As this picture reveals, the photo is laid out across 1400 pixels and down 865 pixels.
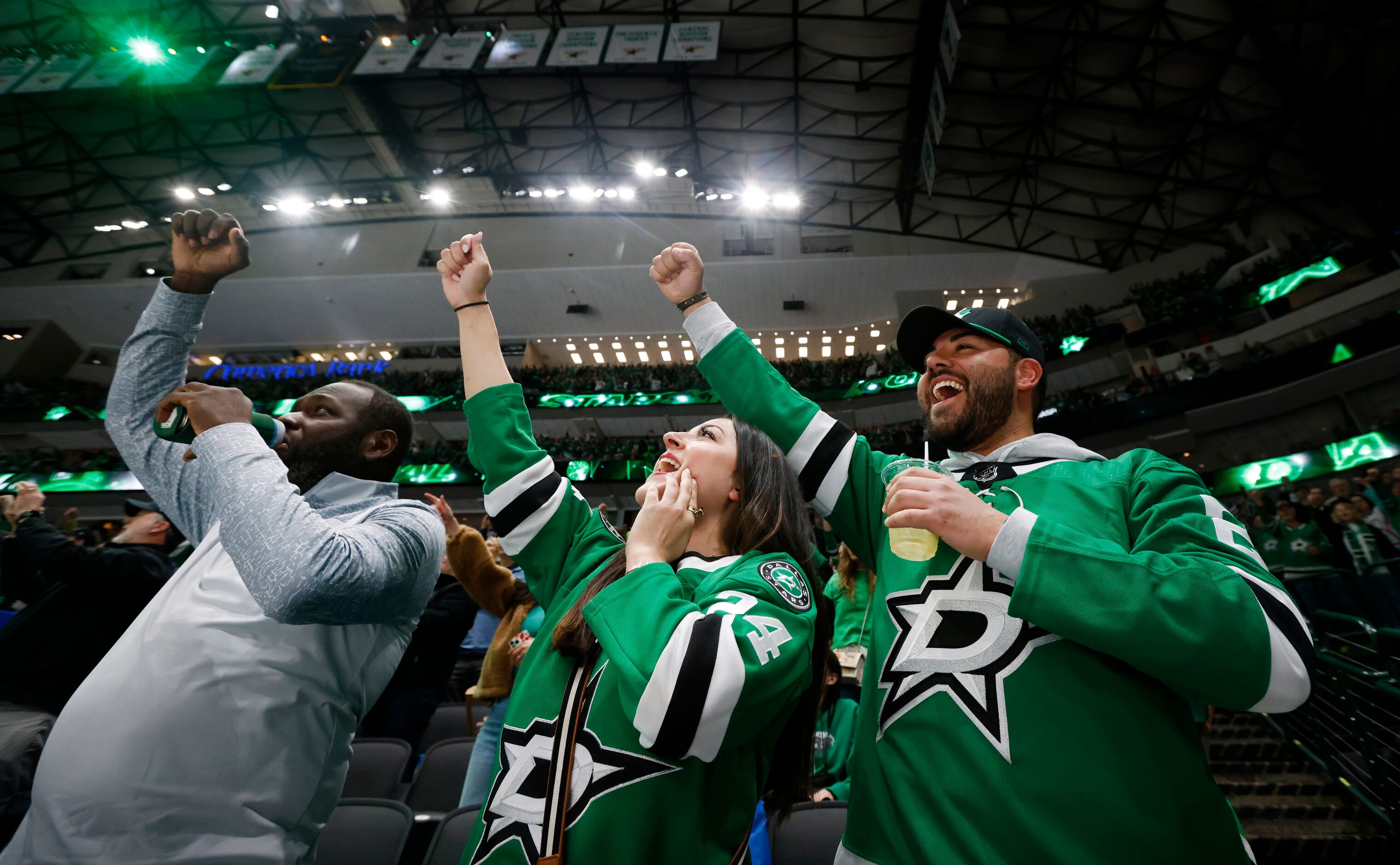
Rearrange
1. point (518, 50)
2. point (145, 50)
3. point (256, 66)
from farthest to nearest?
point (145, 50) → point (256, 66) → point (518, 50)

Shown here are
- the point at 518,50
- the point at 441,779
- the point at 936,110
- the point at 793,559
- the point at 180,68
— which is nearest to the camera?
the point at 793,559

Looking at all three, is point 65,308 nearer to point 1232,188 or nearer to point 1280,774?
point 1280,774

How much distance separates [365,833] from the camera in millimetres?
1834

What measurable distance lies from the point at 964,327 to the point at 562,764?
57.3 inches

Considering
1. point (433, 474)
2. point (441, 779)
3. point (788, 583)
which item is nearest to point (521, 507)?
point (788, 583)

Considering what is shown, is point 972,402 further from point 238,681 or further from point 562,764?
point 238,681

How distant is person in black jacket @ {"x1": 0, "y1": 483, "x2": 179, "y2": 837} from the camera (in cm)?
155

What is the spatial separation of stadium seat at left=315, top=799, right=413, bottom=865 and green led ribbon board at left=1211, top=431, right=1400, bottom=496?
16117mm

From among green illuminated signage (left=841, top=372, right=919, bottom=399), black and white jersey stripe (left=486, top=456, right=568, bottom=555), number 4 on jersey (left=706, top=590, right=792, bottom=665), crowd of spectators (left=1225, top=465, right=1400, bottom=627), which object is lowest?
number 4 on jersey (left=706, top=590, right=792, bottom=665)

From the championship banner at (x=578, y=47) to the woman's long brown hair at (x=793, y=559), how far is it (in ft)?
41.0

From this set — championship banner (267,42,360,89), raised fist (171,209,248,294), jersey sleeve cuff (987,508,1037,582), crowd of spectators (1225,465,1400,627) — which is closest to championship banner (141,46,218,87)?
championship banner (267,42,360,89)

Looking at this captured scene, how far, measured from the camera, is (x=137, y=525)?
2.92 metres

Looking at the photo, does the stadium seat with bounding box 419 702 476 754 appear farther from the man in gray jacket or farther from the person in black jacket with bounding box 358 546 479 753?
the man in gray jacket

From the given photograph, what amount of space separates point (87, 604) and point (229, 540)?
1.55m
